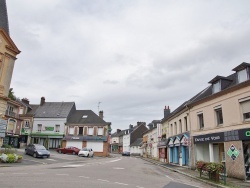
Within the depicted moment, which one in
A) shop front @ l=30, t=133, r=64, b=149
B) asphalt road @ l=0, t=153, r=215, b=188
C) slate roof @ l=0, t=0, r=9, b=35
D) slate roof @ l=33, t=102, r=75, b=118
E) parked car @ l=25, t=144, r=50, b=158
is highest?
slate roof @ l=0, t=0, r=9, b=35

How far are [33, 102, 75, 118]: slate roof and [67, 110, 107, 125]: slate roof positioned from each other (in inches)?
58.9

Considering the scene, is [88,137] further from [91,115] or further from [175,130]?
[175,130]

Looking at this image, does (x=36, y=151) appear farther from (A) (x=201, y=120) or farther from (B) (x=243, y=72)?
(B) (x=243, y=72)

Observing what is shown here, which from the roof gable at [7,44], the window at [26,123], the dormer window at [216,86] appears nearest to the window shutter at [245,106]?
the dormer window at [216,86]

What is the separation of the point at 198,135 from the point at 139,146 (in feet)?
157

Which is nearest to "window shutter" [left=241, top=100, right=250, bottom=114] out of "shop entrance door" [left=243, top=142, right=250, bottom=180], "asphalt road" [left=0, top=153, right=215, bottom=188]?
"shop entrance door" [left=243, top=142, right=250, bottom=180]

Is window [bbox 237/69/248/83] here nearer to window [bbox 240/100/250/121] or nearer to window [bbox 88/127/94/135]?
window [bbox 240/100/250/121]

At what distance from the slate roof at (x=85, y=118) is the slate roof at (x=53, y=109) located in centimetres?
150

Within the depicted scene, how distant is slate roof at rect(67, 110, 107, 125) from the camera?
4675 centimetres

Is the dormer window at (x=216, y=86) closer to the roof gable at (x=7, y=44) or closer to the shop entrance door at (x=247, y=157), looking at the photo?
the shop entrance door at (x=247, y=157)

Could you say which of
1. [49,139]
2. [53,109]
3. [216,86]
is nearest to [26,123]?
[53,109]

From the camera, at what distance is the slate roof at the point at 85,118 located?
46.8m

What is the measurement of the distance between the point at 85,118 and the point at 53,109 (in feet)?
22.5

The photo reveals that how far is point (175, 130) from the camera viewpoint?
28.7 m
